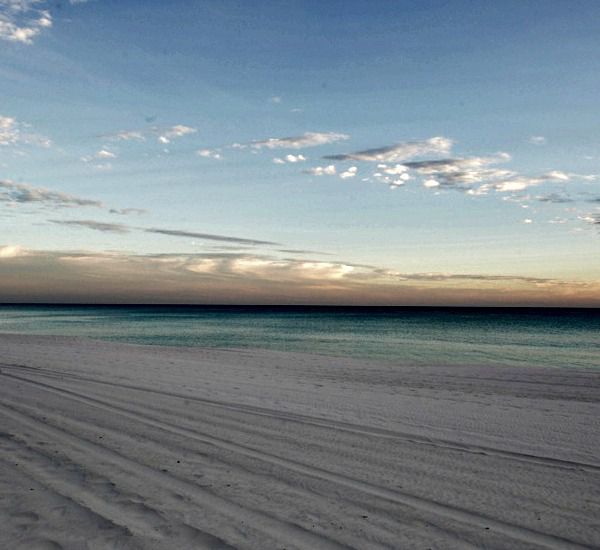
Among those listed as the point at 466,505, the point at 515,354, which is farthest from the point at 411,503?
the point at 515,354

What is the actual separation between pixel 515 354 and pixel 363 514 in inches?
1249

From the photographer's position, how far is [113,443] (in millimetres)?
7562

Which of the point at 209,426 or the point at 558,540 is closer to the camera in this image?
the point at 558,540

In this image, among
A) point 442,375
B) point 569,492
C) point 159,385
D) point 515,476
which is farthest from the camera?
point 442,375

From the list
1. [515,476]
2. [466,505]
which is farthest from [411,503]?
[515,476]

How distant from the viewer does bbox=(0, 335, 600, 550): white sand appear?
4.66 metres

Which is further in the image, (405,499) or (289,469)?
(289,469)

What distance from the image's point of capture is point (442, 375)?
63.0 feet

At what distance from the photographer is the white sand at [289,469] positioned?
183 inches

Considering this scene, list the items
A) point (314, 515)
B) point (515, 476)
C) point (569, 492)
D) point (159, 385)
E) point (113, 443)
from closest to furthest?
point (314, 515) < point (569, 492) < point (515, 476) < point (113, 443) < point (159, 385)

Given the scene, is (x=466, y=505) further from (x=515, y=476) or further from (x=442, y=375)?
(x=442, y=375)

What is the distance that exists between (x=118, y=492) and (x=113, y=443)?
7.19 feet

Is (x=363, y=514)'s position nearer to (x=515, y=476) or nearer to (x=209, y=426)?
(x=515, y=476)

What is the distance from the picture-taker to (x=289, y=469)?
6.50 meters
